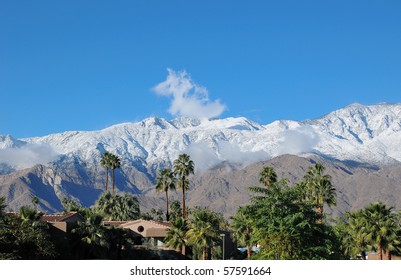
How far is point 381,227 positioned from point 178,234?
23.6 meters

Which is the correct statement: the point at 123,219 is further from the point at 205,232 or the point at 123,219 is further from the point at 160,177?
the point at 205,232

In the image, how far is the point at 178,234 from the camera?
71875 millimetres

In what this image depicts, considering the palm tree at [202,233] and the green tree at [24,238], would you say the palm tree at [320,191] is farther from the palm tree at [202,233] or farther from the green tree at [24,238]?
the green tree at [24,238]

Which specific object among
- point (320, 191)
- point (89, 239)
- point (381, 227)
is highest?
point (320, 191)

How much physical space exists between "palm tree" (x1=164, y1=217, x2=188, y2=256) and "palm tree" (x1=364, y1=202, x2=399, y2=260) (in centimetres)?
2161

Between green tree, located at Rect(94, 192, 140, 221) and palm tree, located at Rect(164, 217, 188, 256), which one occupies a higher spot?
green tree, located at Rect(94, 192, 140, 221)

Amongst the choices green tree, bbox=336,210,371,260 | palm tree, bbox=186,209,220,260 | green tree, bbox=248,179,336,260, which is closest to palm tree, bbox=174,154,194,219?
green tree, bbox=336,210,371,260

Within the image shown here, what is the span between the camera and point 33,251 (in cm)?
5119

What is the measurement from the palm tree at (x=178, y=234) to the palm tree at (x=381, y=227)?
21.6 metres

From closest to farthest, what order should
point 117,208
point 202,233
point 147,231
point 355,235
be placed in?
1. point 202,233
2. point 355,235
3. point 147,231
4. point 117,208

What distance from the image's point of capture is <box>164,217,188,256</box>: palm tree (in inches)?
2832

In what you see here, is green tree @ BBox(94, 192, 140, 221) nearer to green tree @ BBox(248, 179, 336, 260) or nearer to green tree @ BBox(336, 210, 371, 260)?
green tree @ BBox(336, 210, 371, 260)

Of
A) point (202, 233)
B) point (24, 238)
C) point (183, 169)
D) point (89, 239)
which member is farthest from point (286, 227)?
point (183, 169)

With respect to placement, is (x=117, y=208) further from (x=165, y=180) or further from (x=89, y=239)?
(x=89, y=239)
